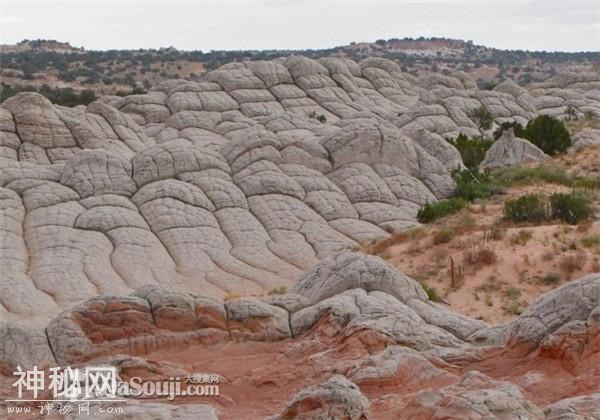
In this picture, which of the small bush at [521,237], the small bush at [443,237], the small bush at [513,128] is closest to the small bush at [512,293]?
the small bush at [521,237]

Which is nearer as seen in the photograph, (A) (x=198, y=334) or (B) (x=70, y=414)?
(B) (x=70, y=414)

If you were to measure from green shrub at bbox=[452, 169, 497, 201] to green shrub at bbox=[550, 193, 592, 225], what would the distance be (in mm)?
4694

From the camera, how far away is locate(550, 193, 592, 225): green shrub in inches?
944

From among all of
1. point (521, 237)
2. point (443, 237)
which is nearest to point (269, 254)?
point (443, 237)

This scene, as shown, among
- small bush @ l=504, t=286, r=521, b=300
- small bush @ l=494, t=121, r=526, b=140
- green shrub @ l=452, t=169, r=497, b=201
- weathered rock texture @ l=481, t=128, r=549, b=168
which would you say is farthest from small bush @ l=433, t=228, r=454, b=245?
small bush @ l=494, t=121, r=526, b=140

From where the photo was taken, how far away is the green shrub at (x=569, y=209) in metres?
24.0

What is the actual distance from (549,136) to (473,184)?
29.0 feet

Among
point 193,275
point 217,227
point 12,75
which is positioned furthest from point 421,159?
point 12,75

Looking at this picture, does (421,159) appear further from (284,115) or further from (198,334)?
(198,334)

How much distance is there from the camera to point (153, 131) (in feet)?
138

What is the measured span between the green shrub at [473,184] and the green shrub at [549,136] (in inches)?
231

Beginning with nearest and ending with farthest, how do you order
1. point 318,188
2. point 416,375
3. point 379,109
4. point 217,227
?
point 416,375 → point 217,227 → point 318,188 → point 379,109

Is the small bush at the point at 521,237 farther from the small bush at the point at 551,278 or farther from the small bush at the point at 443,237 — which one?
the small bush at the point at 551,278

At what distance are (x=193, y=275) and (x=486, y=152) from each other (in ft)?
58.1
